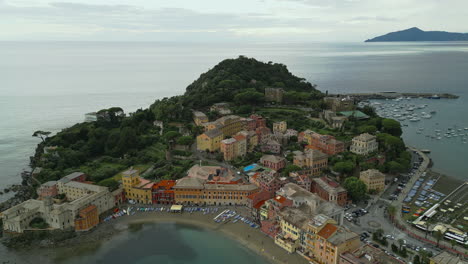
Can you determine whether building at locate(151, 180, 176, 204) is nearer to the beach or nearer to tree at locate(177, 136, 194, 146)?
the beach

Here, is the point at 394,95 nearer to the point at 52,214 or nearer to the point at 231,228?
the point at 231,228

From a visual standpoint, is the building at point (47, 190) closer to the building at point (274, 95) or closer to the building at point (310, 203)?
the building at point (310, 203)

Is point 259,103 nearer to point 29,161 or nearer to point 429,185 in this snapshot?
point 429,185

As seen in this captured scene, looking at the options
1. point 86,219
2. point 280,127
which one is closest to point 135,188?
point 86,219

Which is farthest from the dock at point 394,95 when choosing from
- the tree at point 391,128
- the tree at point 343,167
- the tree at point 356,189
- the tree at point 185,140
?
the tree at point 356,189

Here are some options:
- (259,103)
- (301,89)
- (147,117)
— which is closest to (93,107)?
(147,117)
